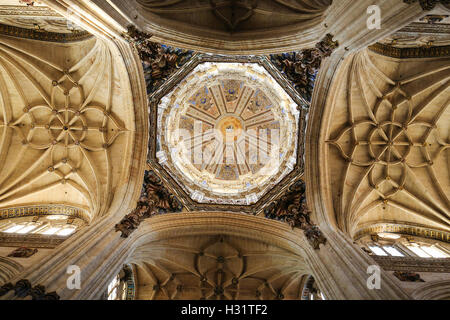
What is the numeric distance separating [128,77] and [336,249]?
9958mm

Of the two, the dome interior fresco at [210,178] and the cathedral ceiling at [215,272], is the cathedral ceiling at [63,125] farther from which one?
the cathedral ceiling at [215,272]

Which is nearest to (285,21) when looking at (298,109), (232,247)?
(298,109)

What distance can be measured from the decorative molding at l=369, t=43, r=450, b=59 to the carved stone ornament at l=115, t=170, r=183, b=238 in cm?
1084

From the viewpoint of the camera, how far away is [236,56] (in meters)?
10.5

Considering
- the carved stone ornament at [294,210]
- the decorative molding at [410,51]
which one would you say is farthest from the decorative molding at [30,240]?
the decorative molding at [410,51]

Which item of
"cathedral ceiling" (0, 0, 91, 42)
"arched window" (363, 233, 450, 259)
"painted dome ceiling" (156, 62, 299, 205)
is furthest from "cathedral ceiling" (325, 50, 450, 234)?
"cathedral ceiling" (0, 0, 91, 42)

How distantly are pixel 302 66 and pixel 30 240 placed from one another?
12.2 metres

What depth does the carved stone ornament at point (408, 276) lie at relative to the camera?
8.24 metres

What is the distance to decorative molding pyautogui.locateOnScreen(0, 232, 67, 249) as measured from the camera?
30.1ft

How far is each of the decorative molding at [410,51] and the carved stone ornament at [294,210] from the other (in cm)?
657

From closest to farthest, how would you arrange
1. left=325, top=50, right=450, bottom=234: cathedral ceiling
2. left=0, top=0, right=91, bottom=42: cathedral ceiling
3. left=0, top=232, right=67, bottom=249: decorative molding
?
left=0, top=0, right=91, bottom=42: cathedral ceiling
left=0, top=232, right=67, bottom=249: decorative molding
left=325, top=50, right=450, bottom=234: cathedral ceiling

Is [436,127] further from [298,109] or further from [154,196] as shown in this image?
[154,196]

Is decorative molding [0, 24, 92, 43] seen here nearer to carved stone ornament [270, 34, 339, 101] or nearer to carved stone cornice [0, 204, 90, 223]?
carved stone cornice [0, 204, 90, 223]

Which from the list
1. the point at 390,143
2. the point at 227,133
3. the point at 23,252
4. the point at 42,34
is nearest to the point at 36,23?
the point at 42,34
